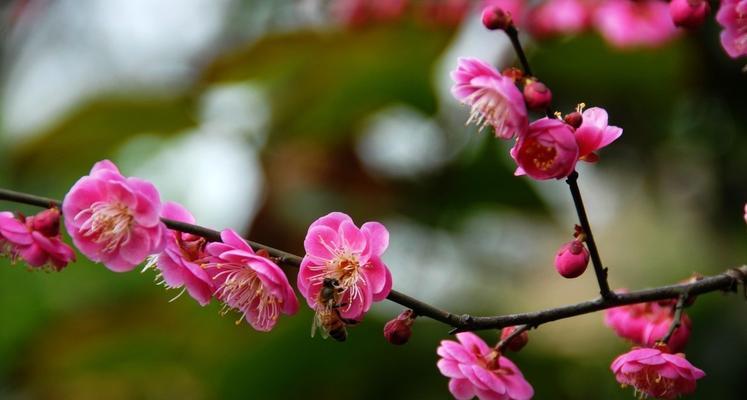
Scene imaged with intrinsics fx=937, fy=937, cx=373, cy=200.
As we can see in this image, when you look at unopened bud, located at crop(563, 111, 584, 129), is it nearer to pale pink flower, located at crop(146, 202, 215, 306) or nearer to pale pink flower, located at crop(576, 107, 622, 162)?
pale pink flower, located at crop(576, 107, 622, 162)

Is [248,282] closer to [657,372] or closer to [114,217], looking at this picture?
[114,217]

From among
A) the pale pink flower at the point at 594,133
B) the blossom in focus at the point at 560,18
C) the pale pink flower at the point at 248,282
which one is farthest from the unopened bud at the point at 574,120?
the blossom in focus at the point at 560,18

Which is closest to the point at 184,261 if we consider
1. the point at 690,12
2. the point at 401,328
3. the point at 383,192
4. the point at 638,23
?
the point at 401,328

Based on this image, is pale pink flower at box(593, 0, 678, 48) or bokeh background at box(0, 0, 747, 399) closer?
pale pink flower at box(593, 0, 678, 48)

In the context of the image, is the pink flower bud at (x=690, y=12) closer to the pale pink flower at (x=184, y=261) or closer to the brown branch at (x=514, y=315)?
the brown branch at (x=514, y=315)

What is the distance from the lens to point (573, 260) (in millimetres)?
778

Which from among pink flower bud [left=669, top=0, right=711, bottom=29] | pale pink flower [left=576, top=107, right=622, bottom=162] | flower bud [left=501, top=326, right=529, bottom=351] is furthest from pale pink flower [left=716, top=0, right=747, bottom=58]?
flower bud [left=501, top=326, right=529, bottom=351]

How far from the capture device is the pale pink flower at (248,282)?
77 cm

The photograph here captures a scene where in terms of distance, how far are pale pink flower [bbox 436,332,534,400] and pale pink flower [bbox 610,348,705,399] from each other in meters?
0.08

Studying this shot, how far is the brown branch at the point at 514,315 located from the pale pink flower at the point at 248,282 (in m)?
0.02

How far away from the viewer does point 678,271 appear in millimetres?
2320

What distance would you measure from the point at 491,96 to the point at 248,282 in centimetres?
27

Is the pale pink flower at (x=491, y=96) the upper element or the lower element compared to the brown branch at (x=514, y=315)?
upper

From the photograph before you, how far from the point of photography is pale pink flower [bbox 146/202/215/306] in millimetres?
787
